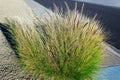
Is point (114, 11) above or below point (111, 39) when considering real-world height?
above

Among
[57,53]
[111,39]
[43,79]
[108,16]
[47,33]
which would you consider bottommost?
[43,79]

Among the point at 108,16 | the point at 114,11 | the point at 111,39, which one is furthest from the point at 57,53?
the point at 114,11

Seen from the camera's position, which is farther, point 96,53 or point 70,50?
point 96,53

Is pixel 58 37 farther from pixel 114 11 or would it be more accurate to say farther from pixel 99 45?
pixel 114 11

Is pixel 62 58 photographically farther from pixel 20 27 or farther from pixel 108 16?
pixel 108 16

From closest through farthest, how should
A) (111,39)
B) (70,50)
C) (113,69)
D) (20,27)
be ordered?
(70,50)
(20,27)
(113,69)
(111,39)

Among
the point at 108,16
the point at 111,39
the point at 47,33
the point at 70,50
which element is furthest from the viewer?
the point at 108,16

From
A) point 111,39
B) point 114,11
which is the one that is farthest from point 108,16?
point 111,39
